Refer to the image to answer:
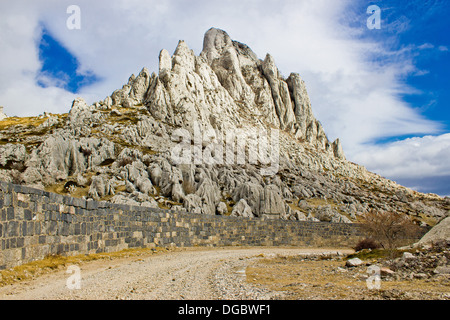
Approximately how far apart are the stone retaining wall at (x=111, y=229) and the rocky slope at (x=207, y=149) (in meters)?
10.8

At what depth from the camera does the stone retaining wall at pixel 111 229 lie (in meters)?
8.79

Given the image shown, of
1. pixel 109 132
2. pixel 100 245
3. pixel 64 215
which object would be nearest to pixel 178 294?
pixel 64 215

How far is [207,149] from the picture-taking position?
55.4 m

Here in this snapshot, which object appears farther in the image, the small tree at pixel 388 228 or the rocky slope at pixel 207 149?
the rocky slope at pixel 207 149

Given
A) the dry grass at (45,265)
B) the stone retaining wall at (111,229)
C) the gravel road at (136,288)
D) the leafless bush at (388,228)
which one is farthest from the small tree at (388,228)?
the gravel road at (136,288)

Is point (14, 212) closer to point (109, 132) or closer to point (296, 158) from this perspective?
point (109, 132)

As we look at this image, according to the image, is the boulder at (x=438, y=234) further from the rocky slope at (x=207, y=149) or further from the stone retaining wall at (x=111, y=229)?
the rocky slope at (x=207, y=149)

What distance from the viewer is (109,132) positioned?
189 ft

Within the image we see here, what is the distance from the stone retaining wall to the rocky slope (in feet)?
35.4

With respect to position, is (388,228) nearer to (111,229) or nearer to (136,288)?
(111,229)

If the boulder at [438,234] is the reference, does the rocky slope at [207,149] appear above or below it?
above

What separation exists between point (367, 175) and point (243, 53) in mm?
55813

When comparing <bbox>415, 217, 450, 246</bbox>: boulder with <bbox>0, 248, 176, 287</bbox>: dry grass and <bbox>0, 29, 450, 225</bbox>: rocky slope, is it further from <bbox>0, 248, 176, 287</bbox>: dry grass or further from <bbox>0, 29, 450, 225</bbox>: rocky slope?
<bbox>0, 29, 450, 225</bbox>: rocky slope

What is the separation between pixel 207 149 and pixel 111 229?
41348mm
